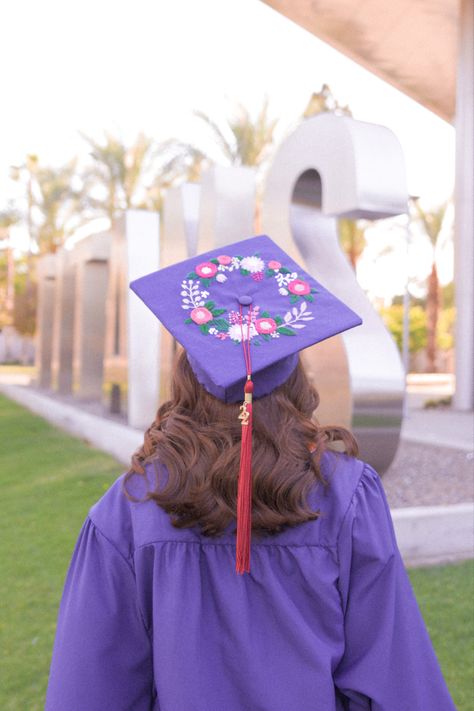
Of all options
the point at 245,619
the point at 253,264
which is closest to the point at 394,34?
the point at 253,264

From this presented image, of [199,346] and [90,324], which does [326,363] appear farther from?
[90,324]

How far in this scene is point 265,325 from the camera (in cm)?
155

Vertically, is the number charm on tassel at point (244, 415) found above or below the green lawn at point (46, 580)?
above

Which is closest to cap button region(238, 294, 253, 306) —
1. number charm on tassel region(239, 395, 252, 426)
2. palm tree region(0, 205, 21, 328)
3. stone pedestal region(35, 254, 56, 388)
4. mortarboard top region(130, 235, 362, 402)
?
mortarboard top region(130, 235, 362, 402)

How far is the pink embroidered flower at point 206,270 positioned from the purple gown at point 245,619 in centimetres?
44

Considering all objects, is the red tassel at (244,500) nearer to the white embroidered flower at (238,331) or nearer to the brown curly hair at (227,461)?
the brown curly hair at (227,461)

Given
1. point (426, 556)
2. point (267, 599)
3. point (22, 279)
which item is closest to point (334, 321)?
point (267, 599)

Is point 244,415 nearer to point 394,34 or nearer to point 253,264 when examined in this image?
point 253,264

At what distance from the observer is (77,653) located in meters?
1.42

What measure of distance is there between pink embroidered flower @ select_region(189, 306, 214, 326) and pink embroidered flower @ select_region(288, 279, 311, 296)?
0.62ft

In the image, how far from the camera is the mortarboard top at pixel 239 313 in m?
1.50

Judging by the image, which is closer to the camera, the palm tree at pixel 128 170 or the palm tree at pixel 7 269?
the palm tree at pixel 128 170

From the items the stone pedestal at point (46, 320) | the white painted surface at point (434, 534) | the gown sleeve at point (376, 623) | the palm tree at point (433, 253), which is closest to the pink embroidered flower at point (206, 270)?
the gown sleeve at point (376, 623)

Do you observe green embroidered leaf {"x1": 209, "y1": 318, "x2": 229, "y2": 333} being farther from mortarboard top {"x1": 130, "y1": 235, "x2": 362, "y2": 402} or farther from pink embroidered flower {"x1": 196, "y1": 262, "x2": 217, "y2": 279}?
pink embroidered flower {"x1": 196, "y1": 262, "x2": 217, "y2": 279}
